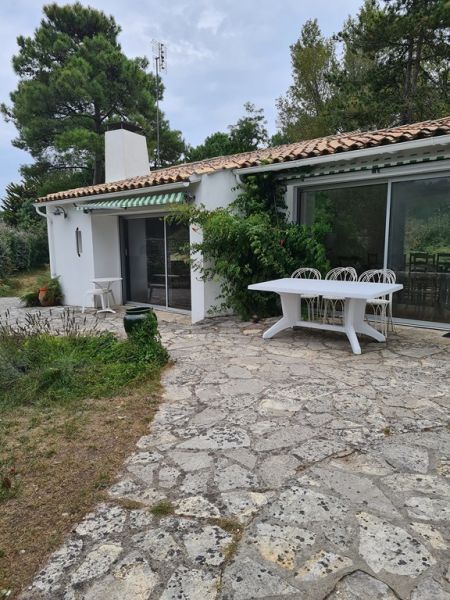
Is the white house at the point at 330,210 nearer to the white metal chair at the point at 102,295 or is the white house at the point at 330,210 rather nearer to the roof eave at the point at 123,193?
the roof eave at the point at 123,193

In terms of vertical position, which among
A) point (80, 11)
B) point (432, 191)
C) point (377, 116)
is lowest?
point (432, 191)

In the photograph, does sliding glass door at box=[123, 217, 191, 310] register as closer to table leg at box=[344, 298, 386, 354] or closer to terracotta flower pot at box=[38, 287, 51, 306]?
terracotta flower pot at box=[38, 287, 51, 306]

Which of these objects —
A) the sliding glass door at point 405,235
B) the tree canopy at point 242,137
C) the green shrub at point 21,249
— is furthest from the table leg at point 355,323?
the tree canopy at point 242,137

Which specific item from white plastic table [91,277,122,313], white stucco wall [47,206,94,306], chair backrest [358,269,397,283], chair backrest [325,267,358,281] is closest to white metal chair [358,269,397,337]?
chair backrest [358,269,397,283]

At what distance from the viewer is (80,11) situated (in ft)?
96.9

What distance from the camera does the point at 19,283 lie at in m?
22.5

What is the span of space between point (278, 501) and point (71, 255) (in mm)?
14106

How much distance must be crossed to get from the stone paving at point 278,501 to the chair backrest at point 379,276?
3.19 meters

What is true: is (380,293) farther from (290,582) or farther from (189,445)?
(290,582)

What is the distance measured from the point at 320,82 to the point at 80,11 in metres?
17.9

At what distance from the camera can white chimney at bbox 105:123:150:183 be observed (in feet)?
59.3

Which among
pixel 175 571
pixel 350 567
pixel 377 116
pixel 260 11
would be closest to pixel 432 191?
pixel 350 567

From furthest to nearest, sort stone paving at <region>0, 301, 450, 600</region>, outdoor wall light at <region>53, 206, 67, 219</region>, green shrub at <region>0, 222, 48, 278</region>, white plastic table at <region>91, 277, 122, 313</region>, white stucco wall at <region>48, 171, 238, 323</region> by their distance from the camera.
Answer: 1. green shrub at <region>0, 222, 48, 278</region>
2. outdoor wall light at <region>53, 206, 67, 219</region>
3. white plastic table at <region>91, 277, 122, 313</region>
4. white stucco wall at <region>48, 171, 238, 323</region>
5. stone paving at <region>0, 301, 450, 600</region>

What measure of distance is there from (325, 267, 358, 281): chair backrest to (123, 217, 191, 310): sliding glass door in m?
4.07
